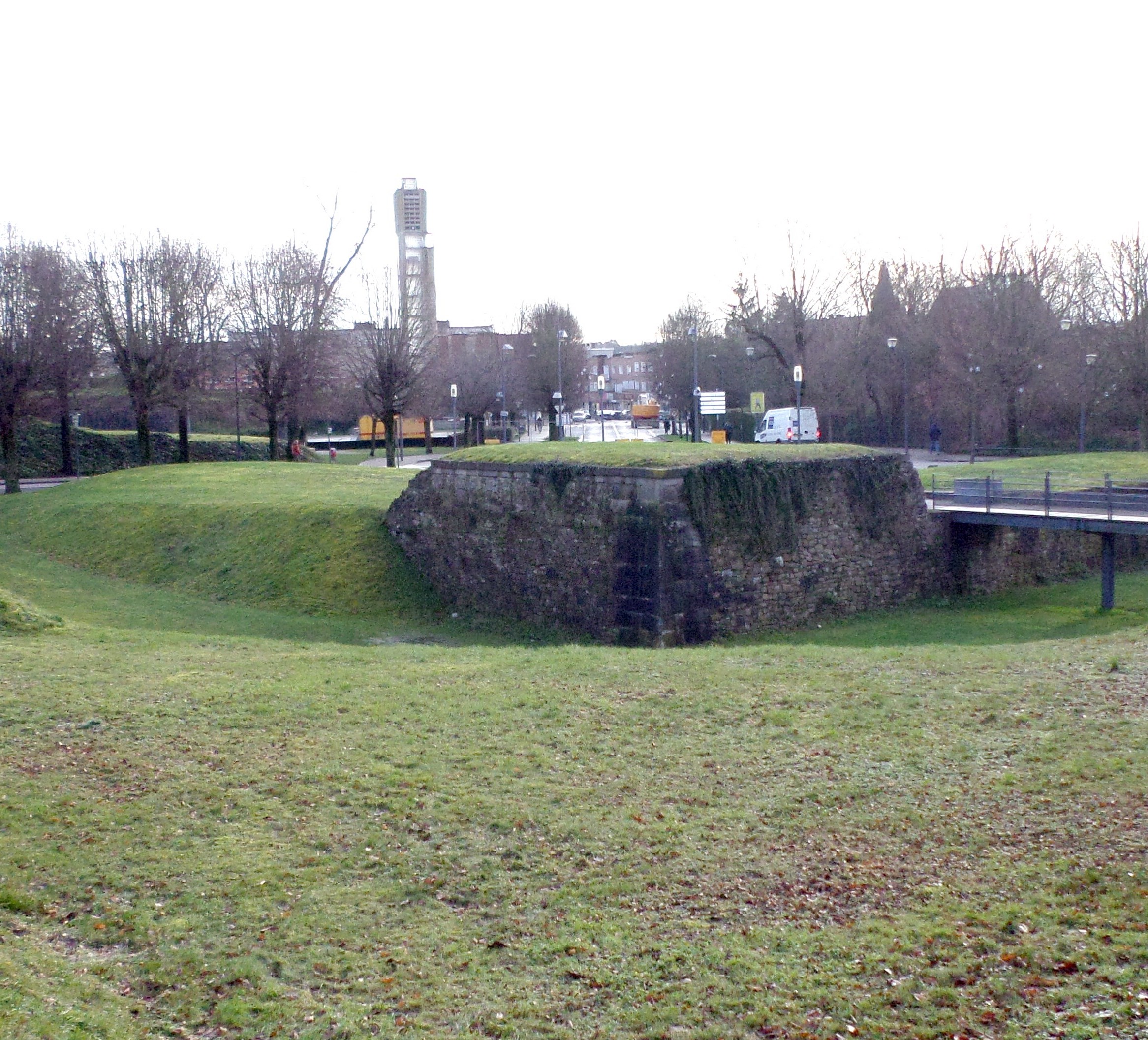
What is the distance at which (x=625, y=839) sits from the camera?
700 cm

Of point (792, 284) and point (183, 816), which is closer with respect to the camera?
point (183, 816)

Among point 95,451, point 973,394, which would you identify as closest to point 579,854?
point 973,394

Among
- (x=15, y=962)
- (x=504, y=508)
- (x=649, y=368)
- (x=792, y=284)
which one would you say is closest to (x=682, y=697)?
(x=15, y=962)

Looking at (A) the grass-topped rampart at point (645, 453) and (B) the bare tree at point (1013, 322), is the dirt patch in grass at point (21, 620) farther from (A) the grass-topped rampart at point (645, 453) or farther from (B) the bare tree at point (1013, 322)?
(B) the bare tree at point (1013, 322)

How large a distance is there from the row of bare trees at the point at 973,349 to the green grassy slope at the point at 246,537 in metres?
23.1

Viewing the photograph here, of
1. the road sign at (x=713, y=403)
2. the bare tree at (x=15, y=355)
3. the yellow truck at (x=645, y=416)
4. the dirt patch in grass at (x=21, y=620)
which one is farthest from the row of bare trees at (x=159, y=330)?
the yellow truck at (x=645, y=416)

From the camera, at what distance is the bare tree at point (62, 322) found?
34031 mm

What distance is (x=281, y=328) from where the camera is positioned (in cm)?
3819

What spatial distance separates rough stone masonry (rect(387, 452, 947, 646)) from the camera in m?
17.2

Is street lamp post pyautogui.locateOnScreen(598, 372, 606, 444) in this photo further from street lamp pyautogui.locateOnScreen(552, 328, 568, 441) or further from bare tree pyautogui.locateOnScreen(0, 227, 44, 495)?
bare tree pyautogui.locateOnScreen(0, 227, 44, 495)

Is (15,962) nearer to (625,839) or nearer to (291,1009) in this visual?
(291,1009)

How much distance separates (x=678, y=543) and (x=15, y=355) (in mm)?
25725

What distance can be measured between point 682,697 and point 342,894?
15.2 ft

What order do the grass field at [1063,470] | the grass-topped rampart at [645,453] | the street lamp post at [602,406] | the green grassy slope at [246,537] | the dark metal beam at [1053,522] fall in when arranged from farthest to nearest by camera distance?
the street lamp post at [602,406] → the grass field at [1063,470] → the green grassy slope at [246,537] → the dark metal beam at [1053,522] → the grass-topped rampart at [645,453]
